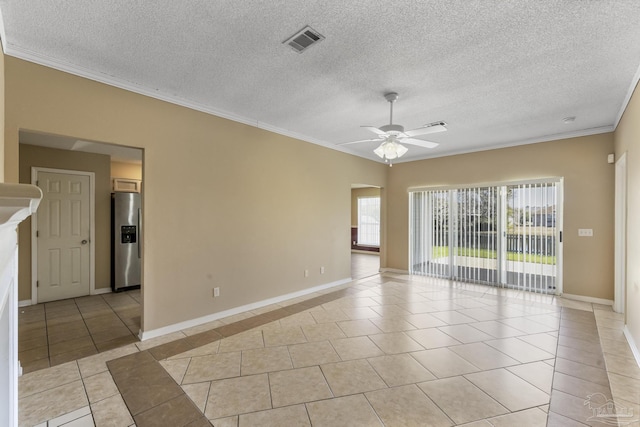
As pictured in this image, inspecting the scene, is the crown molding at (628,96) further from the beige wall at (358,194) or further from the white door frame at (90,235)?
the white door frame at (90,235)

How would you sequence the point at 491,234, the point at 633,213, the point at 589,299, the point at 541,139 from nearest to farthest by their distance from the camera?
the point at 633,213, the point at 589,299, the point at 541,139, the point at 491,234

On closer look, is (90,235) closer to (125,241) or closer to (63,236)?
(63,236)

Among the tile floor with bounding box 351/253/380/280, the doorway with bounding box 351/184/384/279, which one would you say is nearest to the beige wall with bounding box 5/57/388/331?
the tile floor with bounding box 351/253/380/280

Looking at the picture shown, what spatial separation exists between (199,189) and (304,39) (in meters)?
2.21

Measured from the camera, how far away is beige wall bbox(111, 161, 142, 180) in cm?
568

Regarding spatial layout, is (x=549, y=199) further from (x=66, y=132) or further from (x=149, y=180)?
(x=66, y=132)

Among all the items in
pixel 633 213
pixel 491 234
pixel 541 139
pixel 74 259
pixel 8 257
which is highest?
pixel 541 139

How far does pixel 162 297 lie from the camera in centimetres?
330

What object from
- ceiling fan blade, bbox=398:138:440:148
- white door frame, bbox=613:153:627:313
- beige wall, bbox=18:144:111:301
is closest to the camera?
ceiling fan blade, bbox=398:138:440:148

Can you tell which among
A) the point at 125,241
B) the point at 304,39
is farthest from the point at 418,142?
the point at 125,241

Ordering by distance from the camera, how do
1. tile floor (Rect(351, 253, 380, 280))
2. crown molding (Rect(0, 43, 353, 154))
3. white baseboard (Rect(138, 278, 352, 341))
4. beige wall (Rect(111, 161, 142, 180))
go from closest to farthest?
1. crown molding (Rect(0, 43, 353, 154))
2. white baseboard (Rect(138, 278, 352, 341))
3. beige wall (Rect(111, 161, 142, 180))
4. tile floor (Rect(351, 253, 380, 280))

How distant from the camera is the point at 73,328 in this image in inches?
137

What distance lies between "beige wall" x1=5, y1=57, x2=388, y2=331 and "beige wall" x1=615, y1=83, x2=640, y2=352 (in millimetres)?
4010

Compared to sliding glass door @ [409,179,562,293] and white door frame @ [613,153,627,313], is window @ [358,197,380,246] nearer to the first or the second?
sliding glass door @ [409,179,562,293]
